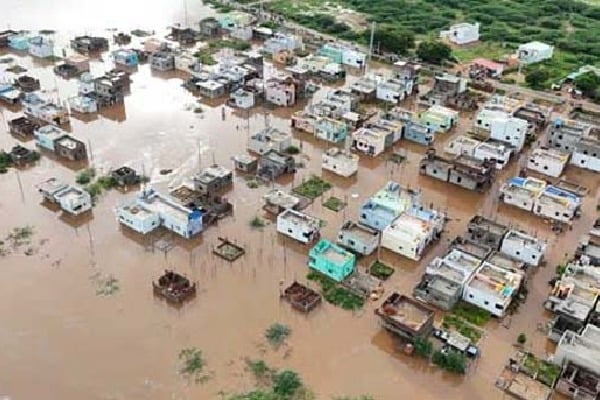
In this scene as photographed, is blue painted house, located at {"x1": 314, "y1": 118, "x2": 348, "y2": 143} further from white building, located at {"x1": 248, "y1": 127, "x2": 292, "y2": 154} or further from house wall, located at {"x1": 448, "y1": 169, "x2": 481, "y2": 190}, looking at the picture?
house wall, located at {"x1": 448, "y1": 169, "x2": 481, "y2": 190}

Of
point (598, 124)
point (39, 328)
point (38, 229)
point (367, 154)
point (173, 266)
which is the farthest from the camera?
point (598, 124)

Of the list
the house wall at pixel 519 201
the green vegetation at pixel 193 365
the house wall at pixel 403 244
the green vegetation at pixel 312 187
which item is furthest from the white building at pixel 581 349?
the green vegetation at pixel 312 187

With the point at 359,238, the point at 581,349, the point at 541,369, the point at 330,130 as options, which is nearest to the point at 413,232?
the point at 359,238

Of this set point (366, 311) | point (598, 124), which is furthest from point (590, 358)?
point (598, 124)

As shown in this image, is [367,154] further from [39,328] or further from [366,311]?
[39,328]

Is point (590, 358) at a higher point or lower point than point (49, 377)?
higher

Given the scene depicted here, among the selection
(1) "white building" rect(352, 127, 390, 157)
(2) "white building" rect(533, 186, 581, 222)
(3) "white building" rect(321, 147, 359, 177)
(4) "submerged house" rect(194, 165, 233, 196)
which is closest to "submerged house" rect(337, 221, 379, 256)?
(3) "white building" rect(321, 147, 359, 177)

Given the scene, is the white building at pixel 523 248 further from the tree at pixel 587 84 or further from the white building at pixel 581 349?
the tree at pixel 587 84
